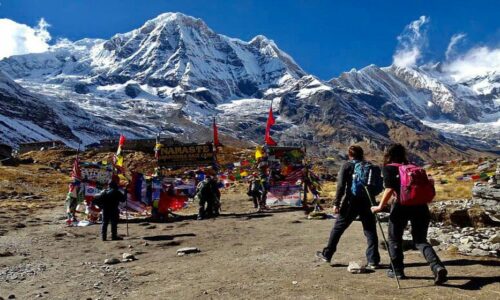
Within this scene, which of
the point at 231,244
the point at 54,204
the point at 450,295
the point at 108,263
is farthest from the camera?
the point at 54,204

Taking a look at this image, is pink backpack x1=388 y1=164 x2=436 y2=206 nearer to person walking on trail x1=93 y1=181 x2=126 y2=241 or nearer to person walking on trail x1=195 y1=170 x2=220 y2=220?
person walking on trail x1=93 y1=181 x2=126 y2=241

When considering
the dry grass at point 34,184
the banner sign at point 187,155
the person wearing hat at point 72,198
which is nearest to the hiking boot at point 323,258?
the person wearing hat at point 72,198

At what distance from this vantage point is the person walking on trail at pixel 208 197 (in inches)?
977

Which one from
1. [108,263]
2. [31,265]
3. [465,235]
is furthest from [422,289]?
[31,265]

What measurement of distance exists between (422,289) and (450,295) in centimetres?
51

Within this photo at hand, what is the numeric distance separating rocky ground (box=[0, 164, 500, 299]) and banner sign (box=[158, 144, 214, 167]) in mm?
6828

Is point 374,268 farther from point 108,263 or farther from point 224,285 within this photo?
point 108,263

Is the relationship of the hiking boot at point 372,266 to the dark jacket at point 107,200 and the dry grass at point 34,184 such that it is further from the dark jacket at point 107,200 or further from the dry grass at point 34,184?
the dry grass at point 34,184

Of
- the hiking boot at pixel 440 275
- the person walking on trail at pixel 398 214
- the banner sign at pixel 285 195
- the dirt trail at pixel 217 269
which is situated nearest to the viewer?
the hiking boot at pixel 440 275

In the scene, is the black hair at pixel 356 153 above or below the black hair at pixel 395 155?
above

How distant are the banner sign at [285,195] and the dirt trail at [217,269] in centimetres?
864

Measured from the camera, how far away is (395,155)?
376 inches

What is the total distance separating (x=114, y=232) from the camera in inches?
719

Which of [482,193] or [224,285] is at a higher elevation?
[482,193]
